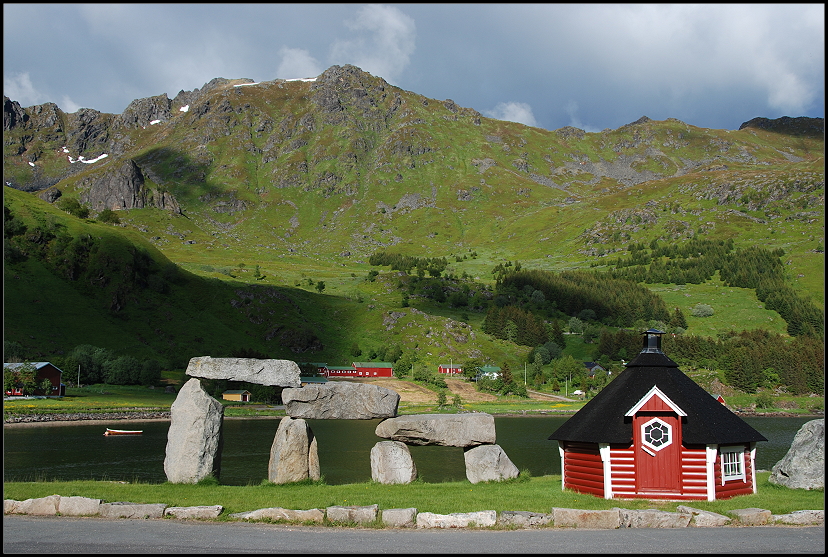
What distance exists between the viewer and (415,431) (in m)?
30.5

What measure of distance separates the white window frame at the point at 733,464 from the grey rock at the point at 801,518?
4.76m

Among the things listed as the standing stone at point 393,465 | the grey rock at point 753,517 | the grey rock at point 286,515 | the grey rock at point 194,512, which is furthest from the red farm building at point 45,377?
the grey rock at point 753,517

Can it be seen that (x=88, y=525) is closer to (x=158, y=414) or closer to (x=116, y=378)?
(x=158, y=414)

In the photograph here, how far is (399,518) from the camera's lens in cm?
2045

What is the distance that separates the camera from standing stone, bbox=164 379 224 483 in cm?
2888

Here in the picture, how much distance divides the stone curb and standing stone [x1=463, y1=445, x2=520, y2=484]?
8.93m

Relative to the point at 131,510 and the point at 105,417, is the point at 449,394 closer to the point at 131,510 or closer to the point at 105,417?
the point at 105,417

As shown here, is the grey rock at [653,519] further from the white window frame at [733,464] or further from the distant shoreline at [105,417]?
the distant shoreline at [105,417]

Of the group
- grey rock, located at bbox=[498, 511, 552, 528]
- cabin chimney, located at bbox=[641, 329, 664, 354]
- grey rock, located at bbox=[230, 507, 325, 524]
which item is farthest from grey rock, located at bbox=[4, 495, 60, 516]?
cabin chimney, located at bbox=[641, 329, 664, 354]

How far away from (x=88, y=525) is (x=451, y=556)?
1198cm

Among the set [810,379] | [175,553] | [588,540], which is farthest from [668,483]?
[810,379]

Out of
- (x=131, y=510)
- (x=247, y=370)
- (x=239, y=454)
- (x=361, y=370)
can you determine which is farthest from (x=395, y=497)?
(x=361, y=370)

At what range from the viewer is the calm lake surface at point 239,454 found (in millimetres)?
42719

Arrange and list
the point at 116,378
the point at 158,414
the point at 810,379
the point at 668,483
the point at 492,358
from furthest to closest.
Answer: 1. the point at 492,358
2. the point at 810,379
3. the point at 116,378
4. the point at 158,414
5. the point at 668,483
